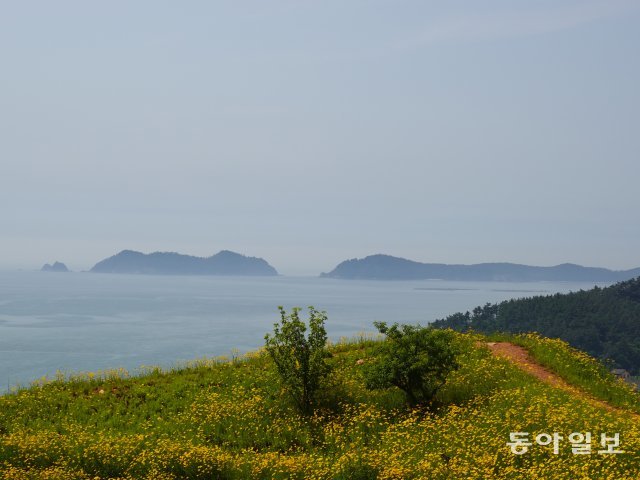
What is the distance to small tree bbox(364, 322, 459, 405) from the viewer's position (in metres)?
17.3

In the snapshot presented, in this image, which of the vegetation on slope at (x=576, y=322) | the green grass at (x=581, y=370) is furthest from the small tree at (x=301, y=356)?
the vegetation on slope at (x=576, y=322)

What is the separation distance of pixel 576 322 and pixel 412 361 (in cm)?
17508

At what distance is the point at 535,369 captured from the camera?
71.9 feet

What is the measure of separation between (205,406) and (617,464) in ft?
45.9

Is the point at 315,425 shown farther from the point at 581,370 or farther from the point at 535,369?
the point at 581,370

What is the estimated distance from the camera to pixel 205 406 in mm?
19406

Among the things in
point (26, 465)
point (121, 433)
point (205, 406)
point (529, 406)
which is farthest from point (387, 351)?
point (26, 465)

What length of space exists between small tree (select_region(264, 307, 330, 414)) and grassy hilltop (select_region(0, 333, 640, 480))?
2.48 ft

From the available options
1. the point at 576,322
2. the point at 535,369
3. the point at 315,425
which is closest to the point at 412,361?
the point at 315,425

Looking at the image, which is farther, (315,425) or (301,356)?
(301,356)

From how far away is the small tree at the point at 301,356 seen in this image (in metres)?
18.6

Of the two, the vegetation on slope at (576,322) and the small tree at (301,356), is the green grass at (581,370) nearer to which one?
the small tree at (301,356)

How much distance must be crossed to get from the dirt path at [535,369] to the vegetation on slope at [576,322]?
141003mm

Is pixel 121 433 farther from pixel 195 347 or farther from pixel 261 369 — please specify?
pixel 195 347
